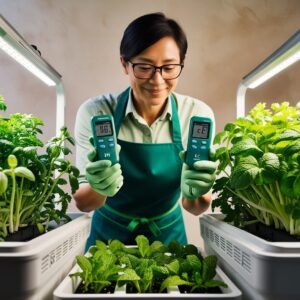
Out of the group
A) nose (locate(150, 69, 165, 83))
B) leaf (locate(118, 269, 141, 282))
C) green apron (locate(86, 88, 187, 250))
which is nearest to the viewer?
leaf (locate(118, 269, 141, 282))

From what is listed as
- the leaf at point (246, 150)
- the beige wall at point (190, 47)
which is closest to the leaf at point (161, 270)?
the leaf at point (246, 150)

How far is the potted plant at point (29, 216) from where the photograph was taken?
26.6 inches

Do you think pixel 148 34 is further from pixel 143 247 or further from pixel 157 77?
pixel 143 247

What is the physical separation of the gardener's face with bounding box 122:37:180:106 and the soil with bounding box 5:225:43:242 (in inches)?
28.4

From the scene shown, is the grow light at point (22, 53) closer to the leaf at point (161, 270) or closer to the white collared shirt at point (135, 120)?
the white collared shirt at point (135, 120)

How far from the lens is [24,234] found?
103 cm

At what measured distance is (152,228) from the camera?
1541mm

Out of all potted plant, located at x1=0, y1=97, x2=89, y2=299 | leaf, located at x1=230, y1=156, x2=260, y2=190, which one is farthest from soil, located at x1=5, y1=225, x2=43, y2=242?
leaf, located at x1=230, y1=156, x2=260, y2=190

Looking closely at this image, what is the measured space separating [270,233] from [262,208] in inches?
2.7

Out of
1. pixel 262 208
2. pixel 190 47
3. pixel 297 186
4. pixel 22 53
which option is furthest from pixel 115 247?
pixel 190 47

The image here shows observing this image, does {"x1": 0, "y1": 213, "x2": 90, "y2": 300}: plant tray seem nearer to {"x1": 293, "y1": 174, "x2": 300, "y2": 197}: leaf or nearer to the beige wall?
{"x1": 293, "y1": 174, "x2": 300, "y2": 197}: leaf

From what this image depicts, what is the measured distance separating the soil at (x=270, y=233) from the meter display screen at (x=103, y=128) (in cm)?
51

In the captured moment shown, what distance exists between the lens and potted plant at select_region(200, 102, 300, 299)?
665mm

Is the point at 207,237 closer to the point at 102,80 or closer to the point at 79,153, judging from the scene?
the point at 79,153
